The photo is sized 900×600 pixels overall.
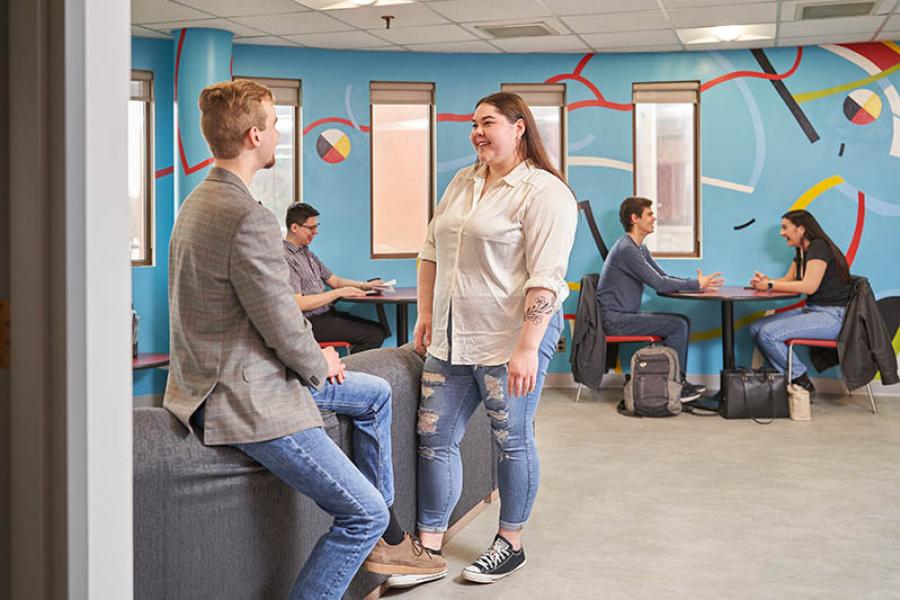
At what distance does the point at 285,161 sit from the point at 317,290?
6.00 feet

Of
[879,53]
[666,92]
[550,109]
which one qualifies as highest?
[879,53]

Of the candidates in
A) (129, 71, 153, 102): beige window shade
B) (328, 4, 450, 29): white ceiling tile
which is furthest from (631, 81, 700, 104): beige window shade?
(129, 71, 153, 102): beige window shade

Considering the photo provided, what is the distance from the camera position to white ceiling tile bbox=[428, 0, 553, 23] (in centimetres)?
582

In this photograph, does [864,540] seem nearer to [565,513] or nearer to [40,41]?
[565,513]

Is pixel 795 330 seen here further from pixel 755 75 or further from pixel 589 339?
pixel 755 75

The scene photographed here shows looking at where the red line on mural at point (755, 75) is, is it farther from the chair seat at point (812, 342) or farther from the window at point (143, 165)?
the window at point (143, 165)

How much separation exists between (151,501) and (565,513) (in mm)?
2291

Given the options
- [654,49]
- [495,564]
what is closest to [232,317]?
[495,564]

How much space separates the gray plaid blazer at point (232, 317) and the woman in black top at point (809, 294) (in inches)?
194

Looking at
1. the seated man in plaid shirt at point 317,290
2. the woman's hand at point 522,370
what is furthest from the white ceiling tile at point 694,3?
the woman's hand at point 522,370

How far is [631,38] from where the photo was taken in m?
6.84

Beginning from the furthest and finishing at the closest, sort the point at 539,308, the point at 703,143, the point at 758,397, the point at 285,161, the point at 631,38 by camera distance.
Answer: the point at 285,161 → the point at 703,143 → the point at 631,38 → the point at 758,397 → the point at 539,308

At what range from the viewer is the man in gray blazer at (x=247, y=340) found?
6.95 feet

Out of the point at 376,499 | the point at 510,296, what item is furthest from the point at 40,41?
the point at 510,296
